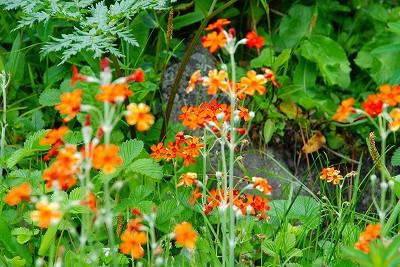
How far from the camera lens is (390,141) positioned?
337 cm

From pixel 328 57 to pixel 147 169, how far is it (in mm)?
1342

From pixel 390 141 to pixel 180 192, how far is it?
44.8 inches

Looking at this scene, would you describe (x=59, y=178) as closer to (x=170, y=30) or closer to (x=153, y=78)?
(x=170, y=30)

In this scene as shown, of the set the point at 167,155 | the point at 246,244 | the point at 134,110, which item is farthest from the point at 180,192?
the point at 134,110

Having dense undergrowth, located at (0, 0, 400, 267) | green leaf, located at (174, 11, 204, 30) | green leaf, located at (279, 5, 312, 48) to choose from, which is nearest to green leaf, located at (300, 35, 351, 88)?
dense undergrowth, located at (0, 0, 400, 267)

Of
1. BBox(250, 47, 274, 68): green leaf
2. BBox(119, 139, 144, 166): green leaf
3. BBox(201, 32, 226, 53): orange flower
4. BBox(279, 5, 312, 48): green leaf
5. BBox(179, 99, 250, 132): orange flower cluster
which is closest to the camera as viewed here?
BBox(201, 32, 226, 53): orange flower

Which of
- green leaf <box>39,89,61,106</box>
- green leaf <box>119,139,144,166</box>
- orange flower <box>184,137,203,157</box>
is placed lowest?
green leaf <box>39,89,61,106</box>

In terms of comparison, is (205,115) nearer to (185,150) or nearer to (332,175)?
(185,150)

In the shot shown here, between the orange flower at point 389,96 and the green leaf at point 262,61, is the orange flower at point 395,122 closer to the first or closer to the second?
the orange flower at point 389,96

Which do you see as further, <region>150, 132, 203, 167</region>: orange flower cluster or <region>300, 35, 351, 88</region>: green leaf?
<region>300, 35, 351, 88</region>: green leaf

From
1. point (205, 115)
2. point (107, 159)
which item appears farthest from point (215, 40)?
point (107, 159)

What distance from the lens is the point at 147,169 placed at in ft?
7.84

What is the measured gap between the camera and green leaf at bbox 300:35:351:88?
341 cm

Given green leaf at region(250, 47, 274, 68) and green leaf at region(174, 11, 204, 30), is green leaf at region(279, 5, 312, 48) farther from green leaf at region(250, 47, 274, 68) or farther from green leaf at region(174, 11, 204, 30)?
green leaf at region(174, 11, 204, 30)
